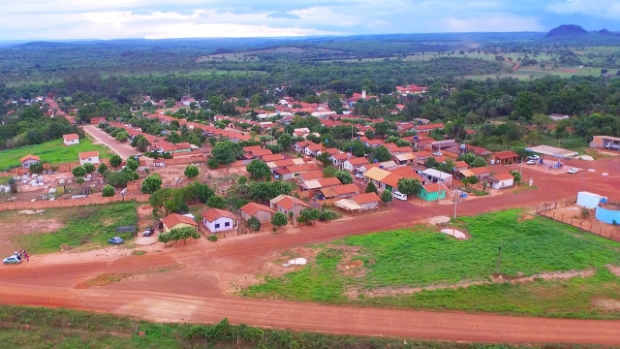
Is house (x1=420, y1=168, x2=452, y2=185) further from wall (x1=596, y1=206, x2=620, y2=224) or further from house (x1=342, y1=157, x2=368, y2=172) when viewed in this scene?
wall (x1=596, y1=206, x2=620, y2=224)

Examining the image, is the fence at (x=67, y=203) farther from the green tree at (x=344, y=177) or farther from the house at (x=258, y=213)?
the green tree at (x=344, y=177)

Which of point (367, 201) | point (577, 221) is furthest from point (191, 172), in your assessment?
point (577, 221)

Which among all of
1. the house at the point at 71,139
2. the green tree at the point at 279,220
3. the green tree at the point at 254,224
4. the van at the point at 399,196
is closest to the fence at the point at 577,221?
the van at the point at 399,196

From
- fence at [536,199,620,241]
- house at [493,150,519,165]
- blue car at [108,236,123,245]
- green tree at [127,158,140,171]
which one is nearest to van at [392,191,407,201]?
fence at [536,199,620,241]

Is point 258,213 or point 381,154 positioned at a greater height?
point 381,154

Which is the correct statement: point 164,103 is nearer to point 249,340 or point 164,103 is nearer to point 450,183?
point 450,183

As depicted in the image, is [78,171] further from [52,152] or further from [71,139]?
[71,139]
